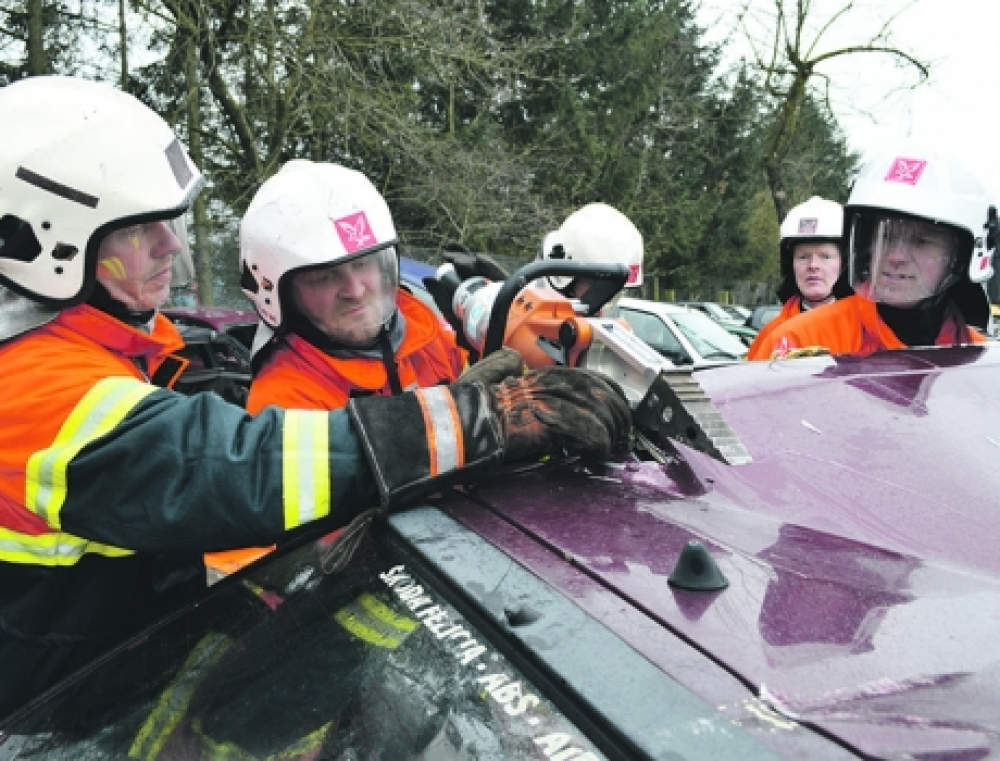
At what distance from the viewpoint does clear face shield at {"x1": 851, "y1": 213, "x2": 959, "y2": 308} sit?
8.19 ft

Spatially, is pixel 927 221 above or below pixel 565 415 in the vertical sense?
above

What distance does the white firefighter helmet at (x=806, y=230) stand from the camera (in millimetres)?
4754

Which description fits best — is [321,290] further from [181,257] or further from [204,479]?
[204,479]

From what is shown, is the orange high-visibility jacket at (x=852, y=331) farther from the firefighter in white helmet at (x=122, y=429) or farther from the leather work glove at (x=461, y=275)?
the firefighter in white helmet at (x=122, y=429)

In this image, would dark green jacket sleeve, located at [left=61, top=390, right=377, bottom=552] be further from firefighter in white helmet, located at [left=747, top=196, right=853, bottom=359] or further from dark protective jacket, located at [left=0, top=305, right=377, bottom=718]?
firefighter in white helmet, located at [left=747, top=196, right=853, bottom=359]

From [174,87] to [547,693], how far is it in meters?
12.4

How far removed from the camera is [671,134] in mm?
25422

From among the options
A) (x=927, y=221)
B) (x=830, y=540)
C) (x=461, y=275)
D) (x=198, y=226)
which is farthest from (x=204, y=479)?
(x=198, y=226)

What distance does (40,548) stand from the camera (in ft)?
4.77

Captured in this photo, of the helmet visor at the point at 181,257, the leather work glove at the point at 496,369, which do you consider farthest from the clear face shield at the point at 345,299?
the leather work glove at the point at 496,369

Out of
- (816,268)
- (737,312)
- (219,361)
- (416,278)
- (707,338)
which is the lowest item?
(737,312)

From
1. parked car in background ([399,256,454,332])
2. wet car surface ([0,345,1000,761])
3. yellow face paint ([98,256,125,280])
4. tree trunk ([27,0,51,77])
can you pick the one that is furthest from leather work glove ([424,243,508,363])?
tree trunk ([27,0,51,77])

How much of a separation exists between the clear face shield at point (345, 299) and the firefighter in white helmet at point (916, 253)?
118 centimetres

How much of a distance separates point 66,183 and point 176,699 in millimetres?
995
